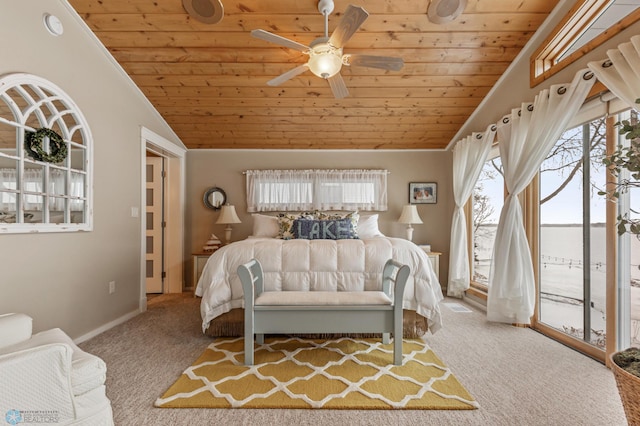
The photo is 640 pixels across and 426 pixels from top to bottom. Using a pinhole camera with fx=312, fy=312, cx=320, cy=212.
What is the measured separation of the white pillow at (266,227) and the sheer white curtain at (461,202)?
2.39 metres

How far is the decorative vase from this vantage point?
1307 millimetres

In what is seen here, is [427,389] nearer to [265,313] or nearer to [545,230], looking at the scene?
[265,313]

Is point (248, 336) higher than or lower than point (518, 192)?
lower

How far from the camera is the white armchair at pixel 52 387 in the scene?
116 centimetres

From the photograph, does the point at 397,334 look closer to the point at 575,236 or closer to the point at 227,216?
the point at 575,236

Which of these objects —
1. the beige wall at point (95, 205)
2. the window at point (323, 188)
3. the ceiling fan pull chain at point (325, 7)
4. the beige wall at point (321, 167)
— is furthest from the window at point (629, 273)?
the beige wall at point (95, 205)

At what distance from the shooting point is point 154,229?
443 cm

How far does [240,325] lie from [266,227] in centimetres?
174

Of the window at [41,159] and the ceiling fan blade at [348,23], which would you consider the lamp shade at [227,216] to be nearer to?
the window at [41,159]

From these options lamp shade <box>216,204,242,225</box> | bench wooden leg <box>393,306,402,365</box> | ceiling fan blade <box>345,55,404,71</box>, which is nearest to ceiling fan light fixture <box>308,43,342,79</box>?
ceiling fan blade <box>345,55,404,71</box>

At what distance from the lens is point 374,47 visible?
3.01m

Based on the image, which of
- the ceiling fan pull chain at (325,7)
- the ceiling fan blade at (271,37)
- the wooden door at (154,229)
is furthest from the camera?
the wooden door at (154,229)

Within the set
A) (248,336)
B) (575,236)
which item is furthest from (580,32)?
(248,336)

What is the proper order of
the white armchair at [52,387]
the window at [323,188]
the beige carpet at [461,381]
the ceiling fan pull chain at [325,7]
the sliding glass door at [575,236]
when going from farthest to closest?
the window at [323,188], the ceiling fan pull chain at [325,7], the sliding glass door at [575,236], the beige carpet at [461,381], the white armchair at [52,387]
